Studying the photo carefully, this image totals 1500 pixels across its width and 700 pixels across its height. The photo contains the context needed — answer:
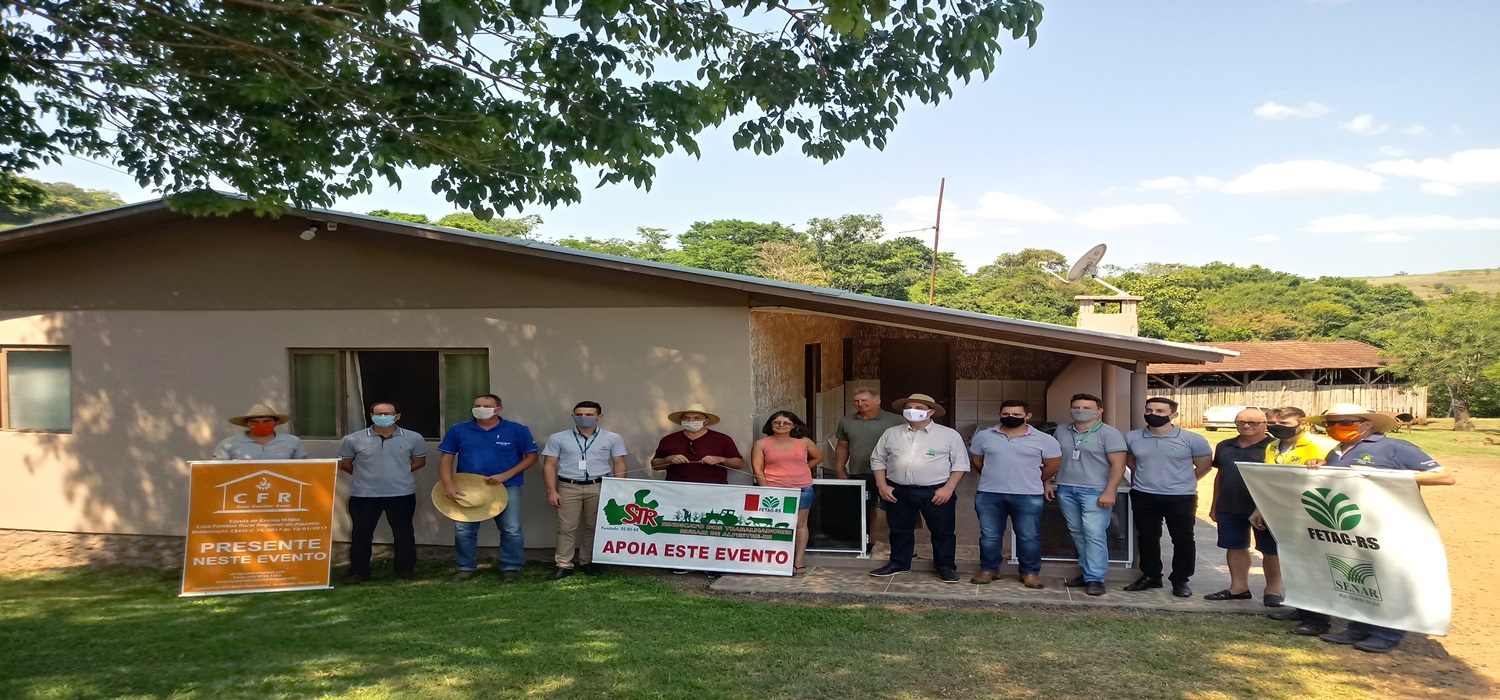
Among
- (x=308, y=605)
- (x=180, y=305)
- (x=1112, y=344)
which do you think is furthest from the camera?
(x=180, y=305)

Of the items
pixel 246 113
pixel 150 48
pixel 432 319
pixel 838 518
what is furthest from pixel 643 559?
pixel 150 48

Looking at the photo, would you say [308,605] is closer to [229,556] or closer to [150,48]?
[229,556]

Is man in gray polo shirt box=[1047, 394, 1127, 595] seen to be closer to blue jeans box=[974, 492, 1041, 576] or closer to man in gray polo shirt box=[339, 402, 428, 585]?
blue jeans box=[974, 492, 1041, 576]

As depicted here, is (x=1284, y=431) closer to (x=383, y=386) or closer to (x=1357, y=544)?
(x=1357, y=544)

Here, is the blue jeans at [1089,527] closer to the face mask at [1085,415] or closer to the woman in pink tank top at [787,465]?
the face mask at [1085,415]

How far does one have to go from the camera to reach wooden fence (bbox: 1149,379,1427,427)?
31.6 m

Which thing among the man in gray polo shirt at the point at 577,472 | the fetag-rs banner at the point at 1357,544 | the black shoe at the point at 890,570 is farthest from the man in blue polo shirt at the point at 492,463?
the fetag-rs banner at the point at 1357,544

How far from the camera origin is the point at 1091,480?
7.42 m

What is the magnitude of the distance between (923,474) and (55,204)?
50122mm

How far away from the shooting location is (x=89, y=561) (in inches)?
363

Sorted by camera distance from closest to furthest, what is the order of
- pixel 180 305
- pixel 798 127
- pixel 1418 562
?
pixel 1418 562, pixel 798 127, pixel 180 305

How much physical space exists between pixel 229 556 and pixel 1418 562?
8.24 meters

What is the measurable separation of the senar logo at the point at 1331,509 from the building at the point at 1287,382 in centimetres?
2597

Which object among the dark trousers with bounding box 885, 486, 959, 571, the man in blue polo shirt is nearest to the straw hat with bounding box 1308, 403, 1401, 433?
the dark trousers with bounding box 885, 486, 959, 571
